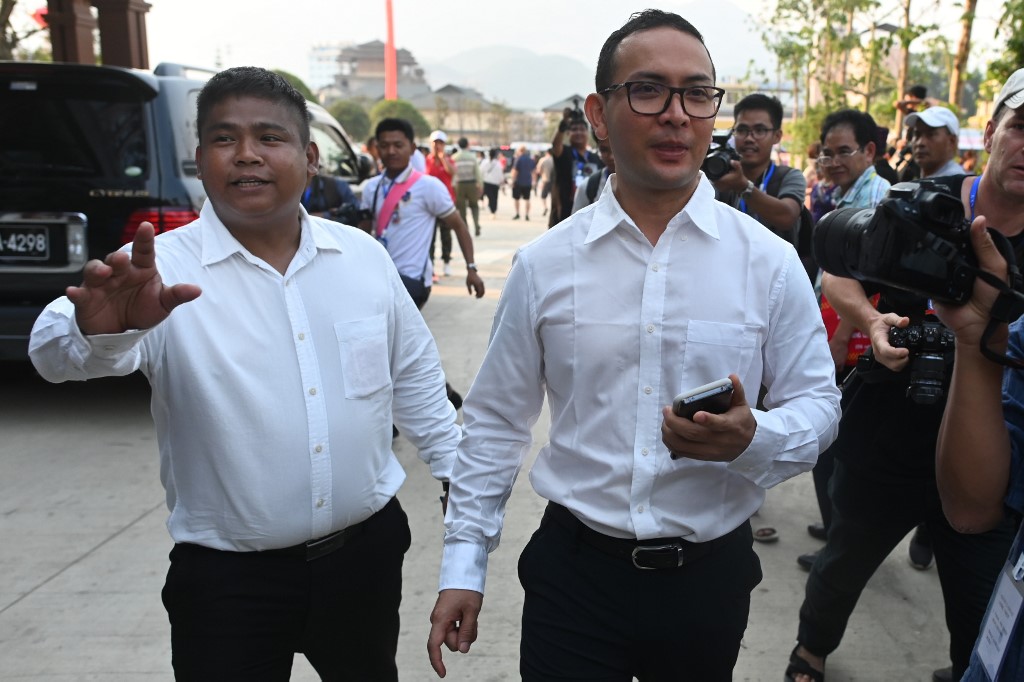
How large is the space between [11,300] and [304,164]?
12.8ft

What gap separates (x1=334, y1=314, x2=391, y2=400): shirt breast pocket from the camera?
2059 millimetres

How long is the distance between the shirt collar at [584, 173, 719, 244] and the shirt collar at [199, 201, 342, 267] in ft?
2.20

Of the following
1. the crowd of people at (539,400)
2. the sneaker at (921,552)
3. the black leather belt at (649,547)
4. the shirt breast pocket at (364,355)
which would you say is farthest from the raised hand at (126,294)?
the sneaker at (921,552)

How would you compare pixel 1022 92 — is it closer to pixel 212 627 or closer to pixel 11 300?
pixel 212 627

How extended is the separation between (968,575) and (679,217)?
4.25 feet

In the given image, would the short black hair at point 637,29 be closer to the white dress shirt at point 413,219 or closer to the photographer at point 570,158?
the white dress shirt at point 413,219

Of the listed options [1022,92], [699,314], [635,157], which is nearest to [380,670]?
[699,314]

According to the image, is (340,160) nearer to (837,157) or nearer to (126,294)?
(837,157)

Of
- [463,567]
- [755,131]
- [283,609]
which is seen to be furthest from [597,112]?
[755,131]

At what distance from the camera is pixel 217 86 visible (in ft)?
6.79

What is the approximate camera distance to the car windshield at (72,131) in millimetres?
5121

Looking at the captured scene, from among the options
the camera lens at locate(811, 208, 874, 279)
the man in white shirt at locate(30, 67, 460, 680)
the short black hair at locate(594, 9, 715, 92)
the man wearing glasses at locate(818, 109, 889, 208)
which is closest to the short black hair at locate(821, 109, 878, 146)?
the man wearing glasses at locate(818, 109, 889, 208)

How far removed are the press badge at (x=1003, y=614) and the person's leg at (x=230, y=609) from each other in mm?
1342

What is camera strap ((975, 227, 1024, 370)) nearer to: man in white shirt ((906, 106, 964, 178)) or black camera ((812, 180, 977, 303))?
black camera ((812, 180, 977, 303))
